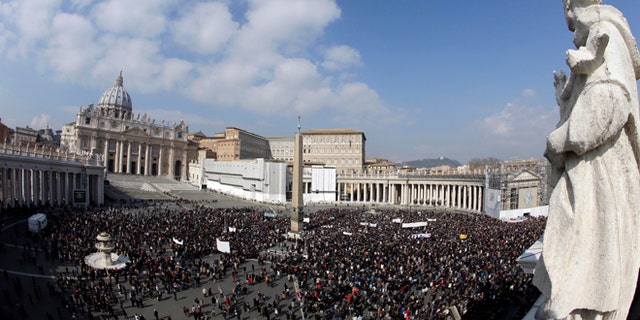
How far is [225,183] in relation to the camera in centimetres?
7575

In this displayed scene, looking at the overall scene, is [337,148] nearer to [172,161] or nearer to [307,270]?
[172,161]

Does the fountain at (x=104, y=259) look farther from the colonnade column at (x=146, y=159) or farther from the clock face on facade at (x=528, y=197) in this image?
the colonnade column at (x=146, y=159)

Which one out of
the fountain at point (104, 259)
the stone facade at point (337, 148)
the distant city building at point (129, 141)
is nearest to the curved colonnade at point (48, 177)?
the fountain at point (104, 259)

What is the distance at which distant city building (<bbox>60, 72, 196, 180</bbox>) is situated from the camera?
82062 mm

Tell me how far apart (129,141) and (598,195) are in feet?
313

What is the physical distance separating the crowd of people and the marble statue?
1104cm

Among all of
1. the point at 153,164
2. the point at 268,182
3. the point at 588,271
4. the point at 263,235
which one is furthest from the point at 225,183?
the point at 588,271

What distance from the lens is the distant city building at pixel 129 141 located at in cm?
8206

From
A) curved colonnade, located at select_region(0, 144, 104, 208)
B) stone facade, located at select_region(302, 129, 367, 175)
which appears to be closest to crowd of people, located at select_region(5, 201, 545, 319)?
curved colonnade, located at select_region(0, 144, 104, 208)

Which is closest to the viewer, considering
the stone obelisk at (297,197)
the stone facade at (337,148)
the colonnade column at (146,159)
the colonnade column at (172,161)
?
the stone obelisk at (297,197)

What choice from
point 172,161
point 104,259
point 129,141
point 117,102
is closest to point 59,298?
point 104,259

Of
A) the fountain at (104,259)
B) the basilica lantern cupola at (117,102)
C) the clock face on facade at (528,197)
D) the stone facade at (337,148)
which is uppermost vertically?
the basilica lantern cupola at (117,102)

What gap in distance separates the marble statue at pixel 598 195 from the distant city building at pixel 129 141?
283 feet

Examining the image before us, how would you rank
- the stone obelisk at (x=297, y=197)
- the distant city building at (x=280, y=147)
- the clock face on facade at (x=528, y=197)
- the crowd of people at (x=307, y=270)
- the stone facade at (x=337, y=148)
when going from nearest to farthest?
the crowd of people at (x=307, y=270)
the stone obelisk at (x=297, y=197)
the clock face on facade at (x=528, y=197)
the stone facade at (x=337, y=148)
the distant city building at (x=280, y=147)
